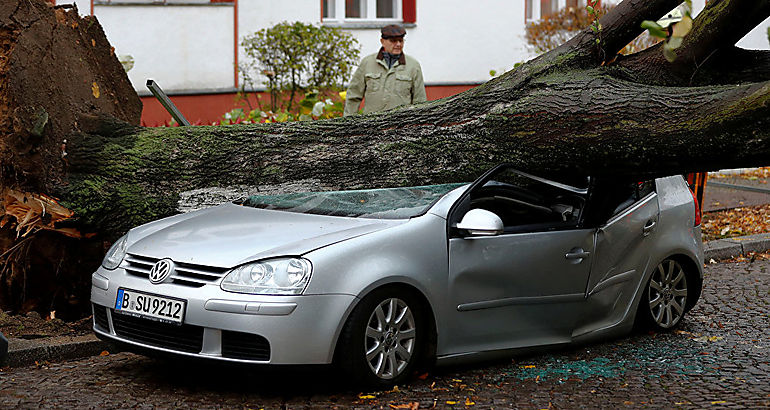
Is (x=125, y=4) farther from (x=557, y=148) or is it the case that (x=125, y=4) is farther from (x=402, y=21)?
(x=557, y=148)

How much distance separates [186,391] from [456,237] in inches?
A: 65.5

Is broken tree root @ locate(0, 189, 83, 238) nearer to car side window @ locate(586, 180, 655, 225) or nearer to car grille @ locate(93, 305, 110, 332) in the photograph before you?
car grille @ locate(93, 305, 110, 332)

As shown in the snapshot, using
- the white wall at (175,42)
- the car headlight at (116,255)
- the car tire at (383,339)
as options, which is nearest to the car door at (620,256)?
the car tire at (383,339)

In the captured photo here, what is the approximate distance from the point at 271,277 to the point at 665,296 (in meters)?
3.18

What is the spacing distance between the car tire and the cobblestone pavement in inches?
4.6

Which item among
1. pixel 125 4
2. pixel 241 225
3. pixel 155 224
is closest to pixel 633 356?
pixel 241 225

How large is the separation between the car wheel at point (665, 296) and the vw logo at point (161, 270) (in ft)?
10.6

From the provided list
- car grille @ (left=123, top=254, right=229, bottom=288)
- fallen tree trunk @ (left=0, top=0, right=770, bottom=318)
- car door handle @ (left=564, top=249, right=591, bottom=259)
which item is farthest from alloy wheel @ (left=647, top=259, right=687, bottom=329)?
car grille @ (left=123, top=254, right=229, bottom=288)

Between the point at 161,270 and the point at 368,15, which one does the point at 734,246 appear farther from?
the point at 368,15

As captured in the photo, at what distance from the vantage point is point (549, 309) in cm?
649

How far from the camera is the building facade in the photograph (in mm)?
15211

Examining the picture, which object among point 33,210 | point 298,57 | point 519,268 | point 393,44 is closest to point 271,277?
point 519,268

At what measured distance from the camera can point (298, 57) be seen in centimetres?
1452

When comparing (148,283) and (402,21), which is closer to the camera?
(148,283)
